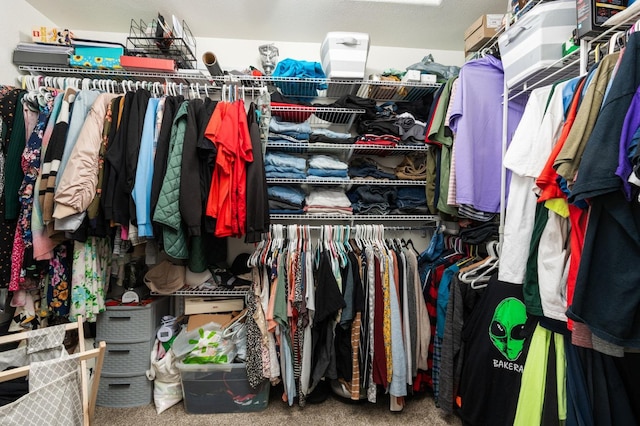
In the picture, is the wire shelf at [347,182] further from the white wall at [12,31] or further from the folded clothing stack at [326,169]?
the white wall at [12,31]

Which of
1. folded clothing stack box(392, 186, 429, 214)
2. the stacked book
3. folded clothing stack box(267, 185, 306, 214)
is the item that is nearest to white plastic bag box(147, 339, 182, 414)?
folded clothing stack box(267, 185, 306, 214)

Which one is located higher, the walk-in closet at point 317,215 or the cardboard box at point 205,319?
the walk-in closet at point 317,215

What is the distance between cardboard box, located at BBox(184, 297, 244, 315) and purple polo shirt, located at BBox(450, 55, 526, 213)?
1536 mm

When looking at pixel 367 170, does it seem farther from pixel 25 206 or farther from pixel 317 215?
pixel 25 206

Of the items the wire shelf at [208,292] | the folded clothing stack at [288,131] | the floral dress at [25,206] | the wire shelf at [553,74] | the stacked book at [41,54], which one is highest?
the stacked book at [41,54]

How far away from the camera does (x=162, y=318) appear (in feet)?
6.01

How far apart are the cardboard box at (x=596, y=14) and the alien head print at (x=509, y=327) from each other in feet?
3.66

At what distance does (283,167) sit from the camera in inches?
72.2

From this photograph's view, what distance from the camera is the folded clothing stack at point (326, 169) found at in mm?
1861

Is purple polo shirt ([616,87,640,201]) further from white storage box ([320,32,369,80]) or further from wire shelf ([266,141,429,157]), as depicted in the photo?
white storage box ([320,32,369,80])

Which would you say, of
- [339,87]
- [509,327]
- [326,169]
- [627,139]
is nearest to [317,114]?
[339,87]

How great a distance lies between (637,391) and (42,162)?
8.75 ft

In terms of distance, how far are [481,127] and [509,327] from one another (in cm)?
106

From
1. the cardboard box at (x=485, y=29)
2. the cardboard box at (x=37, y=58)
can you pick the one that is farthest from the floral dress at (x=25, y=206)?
the cardboard box at (x=485, y=29)
